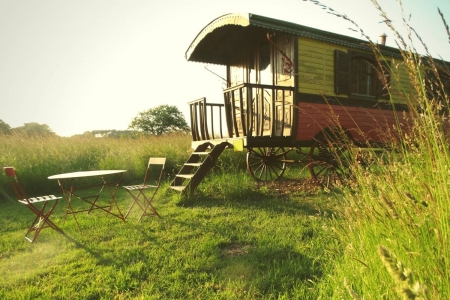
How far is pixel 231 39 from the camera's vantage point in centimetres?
878

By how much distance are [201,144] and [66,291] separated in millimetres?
5190

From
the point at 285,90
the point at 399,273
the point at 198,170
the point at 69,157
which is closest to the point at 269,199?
the point at 198,170

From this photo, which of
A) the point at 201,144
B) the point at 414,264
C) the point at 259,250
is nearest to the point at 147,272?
the point at 259,250

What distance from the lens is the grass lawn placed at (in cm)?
285

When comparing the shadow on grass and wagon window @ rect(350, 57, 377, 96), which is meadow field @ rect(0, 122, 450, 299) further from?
wagon window @ rect(350, 57, 377, 96)

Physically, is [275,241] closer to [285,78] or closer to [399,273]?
[399,273]

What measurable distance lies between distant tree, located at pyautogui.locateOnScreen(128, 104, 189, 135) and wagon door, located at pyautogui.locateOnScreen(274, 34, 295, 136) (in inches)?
2086

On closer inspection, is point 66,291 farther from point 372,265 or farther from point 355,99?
point 355,99

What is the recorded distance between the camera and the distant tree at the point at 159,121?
2367 inches

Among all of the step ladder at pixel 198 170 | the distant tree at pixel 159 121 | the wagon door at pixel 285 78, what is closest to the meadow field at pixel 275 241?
the step ladder at pixel 198 170

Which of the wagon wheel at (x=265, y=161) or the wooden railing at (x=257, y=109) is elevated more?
the wooden railing at (x=257, y=109)

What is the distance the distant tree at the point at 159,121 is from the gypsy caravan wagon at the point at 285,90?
51.8 m

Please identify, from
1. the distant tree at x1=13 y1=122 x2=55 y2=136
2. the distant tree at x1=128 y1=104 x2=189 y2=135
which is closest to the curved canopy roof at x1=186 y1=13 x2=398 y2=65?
the distant tree at x1=13 y1=122 x2=55 y2=136

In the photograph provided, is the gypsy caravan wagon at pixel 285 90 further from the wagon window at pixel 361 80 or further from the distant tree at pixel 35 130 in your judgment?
the distant tree at pixel 35 130
